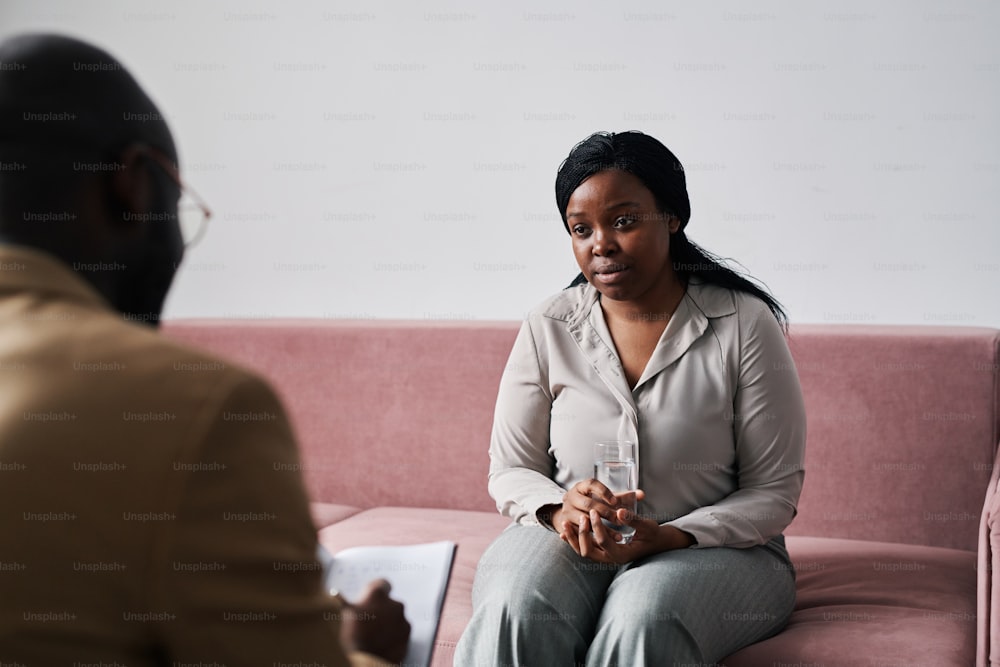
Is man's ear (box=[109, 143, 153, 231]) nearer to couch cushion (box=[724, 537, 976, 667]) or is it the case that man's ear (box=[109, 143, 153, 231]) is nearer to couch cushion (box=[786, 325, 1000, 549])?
couch cushion (box=[724, 537, 976, 667])

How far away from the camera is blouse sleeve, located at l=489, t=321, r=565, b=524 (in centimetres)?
187

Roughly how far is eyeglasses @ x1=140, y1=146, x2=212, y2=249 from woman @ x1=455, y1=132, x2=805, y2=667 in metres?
0.93

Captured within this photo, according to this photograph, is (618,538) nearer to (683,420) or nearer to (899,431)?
(683,420)

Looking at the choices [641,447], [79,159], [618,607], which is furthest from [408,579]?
[641,447]

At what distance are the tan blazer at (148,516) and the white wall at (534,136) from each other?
7.07 feet

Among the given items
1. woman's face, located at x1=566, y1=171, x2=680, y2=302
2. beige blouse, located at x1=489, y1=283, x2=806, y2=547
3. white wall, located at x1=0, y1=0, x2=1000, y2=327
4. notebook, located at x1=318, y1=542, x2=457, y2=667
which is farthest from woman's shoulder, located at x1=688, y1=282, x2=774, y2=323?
notebook, located at x1=318, y1=542, x2=457, y2=667

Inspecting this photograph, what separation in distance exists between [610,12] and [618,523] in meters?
1.68

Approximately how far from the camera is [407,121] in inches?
118

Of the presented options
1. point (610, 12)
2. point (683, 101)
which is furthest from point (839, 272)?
point (610, 12)

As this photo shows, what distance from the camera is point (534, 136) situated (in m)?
2.86

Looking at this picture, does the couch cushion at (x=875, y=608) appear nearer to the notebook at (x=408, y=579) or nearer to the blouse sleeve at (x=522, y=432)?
the blouse sleeve at (x=522, y=432)

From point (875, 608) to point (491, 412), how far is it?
107 cm

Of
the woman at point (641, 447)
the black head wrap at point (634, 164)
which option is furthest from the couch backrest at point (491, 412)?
the black head wrap at point (634, 164)

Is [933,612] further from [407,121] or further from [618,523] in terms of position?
[407,121]
